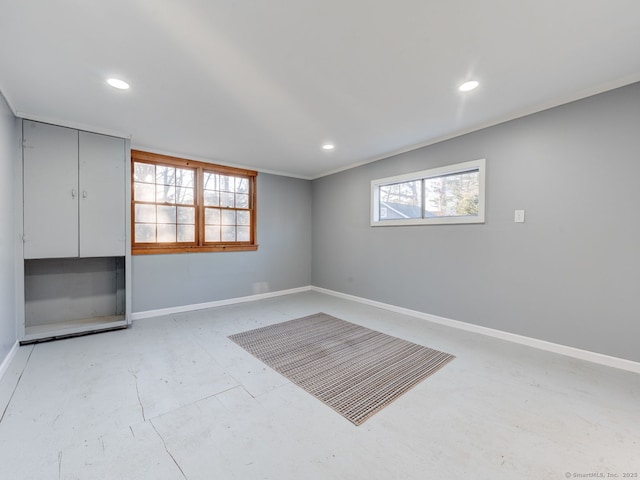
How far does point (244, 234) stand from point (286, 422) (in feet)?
12.4

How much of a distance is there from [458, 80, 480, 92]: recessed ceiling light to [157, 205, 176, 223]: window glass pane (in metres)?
4.11

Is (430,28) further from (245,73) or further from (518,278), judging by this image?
(518,278)

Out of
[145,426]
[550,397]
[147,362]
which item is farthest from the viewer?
[147,362]

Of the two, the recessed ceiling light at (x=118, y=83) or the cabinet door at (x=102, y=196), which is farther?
the cabinet door at (x=102, y=196)

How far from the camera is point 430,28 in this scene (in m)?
1.75

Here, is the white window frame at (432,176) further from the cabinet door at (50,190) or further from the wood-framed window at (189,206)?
the cabinet door at (50,190)

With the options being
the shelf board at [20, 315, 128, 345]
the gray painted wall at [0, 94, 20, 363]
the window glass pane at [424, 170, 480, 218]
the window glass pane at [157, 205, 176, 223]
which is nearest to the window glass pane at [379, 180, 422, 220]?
the window glass pane at [424, 170, 480, 218]

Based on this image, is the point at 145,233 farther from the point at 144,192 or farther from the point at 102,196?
the point at 102,196

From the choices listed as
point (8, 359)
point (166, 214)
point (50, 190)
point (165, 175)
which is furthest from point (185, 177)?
point (8, 359)

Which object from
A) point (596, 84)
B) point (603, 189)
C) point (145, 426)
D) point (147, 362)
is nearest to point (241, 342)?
point (147, 362)

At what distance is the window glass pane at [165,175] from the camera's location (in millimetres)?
4211

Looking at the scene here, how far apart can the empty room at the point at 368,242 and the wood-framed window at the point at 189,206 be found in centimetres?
4

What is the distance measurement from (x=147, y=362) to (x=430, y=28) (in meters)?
3.51

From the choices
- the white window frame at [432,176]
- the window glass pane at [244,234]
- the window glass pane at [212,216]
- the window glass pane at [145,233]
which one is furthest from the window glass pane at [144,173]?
the white window frame at [432,176]
